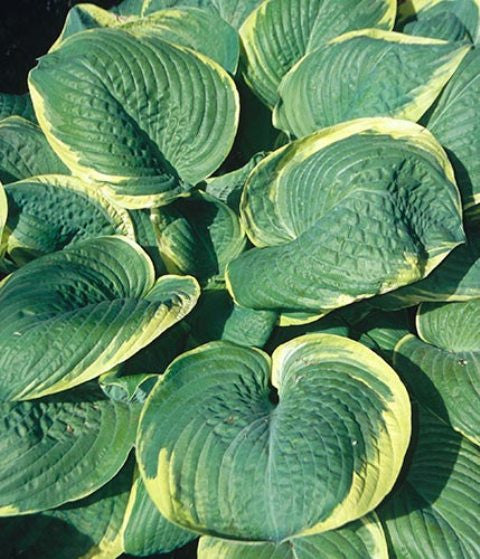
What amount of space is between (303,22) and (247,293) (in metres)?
0.57

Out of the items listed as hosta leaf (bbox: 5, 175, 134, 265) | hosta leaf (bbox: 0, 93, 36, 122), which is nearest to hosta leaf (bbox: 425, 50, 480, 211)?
hosta leaf (bbox: 5, 175, 134, 265)

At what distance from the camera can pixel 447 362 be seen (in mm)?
1287

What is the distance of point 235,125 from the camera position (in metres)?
1.39

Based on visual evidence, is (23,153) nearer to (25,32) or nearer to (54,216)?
(54,216)

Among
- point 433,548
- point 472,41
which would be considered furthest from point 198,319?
point 472,41

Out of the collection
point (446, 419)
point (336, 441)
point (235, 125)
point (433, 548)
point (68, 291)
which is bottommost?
point (433, 548)

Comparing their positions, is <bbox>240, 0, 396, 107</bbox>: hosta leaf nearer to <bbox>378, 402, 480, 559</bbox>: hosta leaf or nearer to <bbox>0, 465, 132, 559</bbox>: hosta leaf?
<bbox>378, 402, 480, 559</bbox>: hosta leaf

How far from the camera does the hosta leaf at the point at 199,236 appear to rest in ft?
4.55

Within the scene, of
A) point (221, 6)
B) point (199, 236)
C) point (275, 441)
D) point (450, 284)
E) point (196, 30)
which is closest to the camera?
point (275, 441)

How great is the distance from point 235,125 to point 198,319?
0.33 meters

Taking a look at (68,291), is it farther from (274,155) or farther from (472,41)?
(472,41)

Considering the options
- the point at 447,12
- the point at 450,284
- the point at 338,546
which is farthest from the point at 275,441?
the point at 447,12

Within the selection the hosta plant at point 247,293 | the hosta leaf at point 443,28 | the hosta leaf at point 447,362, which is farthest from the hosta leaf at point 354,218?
the hosta leaf at point 443,28

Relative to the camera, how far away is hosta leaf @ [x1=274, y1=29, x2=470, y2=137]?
1.25 meters
